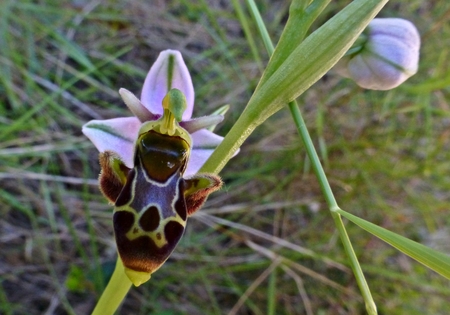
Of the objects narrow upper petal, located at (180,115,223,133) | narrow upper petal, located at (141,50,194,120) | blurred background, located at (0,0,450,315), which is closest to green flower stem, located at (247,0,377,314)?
narrow upper petal, located at (180,115,223,133)

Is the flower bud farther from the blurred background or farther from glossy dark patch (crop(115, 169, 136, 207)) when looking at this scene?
the blurred background

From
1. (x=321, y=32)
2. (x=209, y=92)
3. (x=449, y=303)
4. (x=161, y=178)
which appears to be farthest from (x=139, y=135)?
(x=449, y=303)

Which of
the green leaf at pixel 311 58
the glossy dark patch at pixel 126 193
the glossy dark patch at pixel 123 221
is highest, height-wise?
the green leaf at pixel 311 58

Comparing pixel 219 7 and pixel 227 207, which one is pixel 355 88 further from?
pixel 219 7

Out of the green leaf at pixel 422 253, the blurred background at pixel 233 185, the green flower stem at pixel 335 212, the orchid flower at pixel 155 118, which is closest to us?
the green leaf at pixel 422 253

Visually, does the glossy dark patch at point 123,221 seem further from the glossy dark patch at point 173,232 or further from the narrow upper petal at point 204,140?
the narrow upper petal at point 204,140

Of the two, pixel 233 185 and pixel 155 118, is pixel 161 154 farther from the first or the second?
pixel 233 185

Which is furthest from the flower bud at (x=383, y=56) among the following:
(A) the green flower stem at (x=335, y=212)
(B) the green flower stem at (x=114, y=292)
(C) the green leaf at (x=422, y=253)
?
(B) the green flower stem at (x=114, y=292)
